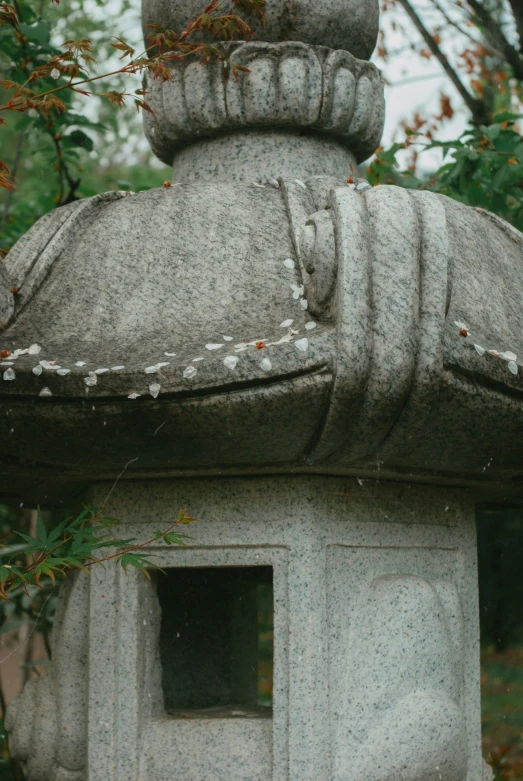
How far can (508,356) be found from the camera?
217 cm

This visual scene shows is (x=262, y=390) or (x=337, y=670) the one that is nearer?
(x=262, y=390)

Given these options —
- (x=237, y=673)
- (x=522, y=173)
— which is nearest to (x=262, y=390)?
(x=237, y=673)

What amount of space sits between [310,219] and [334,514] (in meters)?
0.73

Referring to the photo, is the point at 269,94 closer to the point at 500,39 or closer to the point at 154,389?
the point at 154,389

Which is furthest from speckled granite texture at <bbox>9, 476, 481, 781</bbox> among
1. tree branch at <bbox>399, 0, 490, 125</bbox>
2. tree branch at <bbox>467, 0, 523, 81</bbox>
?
tree branch at <bbox>399, 0, 490, 125</bbox>

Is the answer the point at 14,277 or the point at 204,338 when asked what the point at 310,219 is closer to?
the point at 204,338

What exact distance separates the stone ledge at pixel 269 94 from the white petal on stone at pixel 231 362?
1.07 meters

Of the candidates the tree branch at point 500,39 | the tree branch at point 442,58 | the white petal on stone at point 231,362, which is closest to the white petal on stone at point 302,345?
the white petal on stone at point 231,362

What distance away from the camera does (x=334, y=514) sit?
234cm

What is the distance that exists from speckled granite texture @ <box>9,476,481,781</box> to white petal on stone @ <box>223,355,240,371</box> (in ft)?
1.41

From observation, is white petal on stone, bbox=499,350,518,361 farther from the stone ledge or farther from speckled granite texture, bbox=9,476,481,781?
the stone ledge

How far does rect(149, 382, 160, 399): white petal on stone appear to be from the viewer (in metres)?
2.04

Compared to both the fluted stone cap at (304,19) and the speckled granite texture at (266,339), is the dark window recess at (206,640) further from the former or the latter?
the fluted stone cap at (304,19)

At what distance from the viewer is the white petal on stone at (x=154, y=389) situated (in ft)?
6.70
